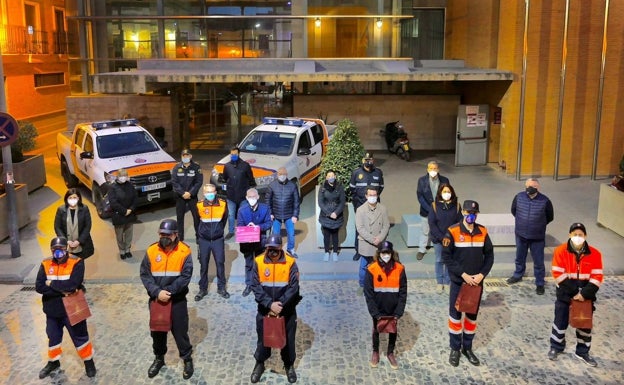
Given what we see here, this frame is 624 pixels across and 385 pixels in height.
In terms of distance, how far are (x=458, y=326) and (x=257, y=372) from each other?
242 centimetres

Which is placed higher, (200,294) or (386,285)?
(386,285)

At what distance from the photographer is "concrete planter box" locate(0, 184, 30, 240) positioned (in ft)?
40.0

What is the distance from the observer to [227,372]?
7.14m

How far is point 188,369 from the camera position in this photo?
7.02 m

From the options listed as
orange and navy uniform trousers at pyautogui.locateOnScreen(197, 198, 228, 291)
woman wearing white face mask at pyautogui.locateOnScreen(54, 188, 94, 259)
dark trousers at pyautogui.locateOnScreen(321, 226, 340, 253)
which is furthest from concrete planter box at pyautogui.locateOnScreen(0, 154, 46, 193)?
dark trousers at pyautogui.locateOnScreen(321, 226, 340, 253)

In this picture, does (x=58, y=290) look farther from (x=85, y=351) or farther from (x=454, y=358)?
(x=454, y=358)

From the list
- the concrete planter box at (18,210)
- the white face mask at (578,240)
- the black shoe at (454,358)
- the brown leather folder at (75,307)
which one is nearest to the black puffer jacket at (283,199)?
the black shoe at (454,358)

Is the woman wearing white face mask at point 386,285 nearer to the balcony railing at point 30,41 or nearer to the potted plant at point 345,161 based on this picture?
the potted plant at point 345,161

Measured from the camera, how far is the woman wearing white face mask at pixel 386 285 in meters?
6.82

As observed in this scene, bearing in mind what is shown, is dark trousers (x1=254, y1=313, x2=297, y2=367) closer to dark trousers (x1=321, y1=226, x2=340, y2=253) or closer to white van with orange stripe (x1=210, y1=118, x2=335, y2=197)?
dark trousers (x1=321, y1=226, x2=340, y2=253)

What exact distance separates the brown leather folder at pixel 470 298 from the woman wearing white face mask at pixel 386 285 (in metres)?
0.74

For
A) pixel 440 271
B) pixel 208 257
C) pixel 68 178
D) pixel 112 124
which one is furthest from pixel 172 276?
pixel 68 178

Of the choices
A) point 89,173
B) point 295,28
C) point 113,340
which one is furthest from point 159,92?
point 113,340

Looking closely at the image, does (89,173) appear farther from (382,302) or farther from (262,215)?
(382,302)
